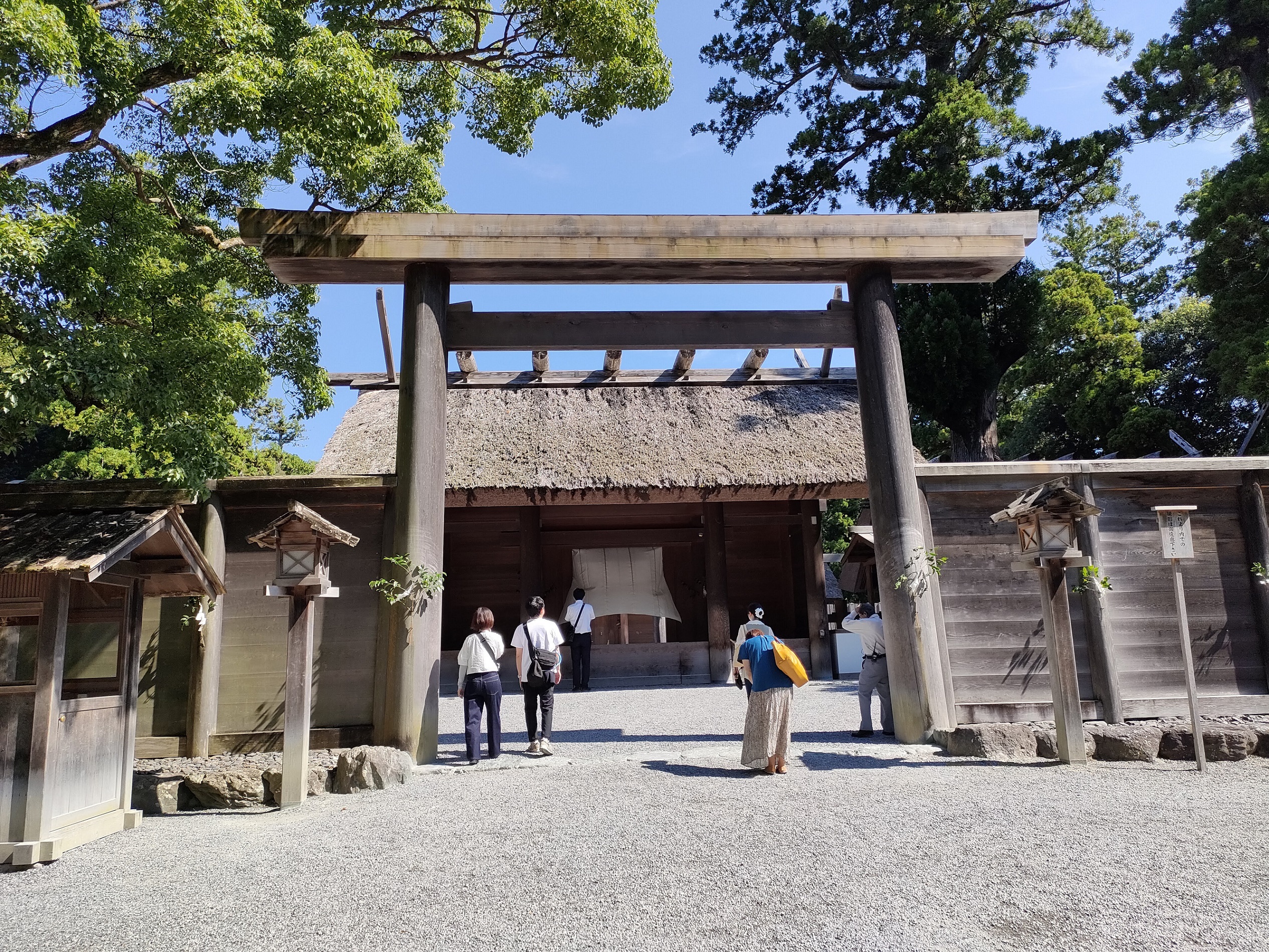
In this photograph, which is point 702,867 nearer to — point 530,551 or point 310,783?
point 310,783

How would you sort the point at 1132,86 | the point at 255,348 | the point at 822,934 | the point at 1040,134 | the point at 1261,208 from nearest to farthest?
1. the point at 822,934
2. the point at 255,348
3. the point at 1261,208
4. the point at 1040,134
5. the point at 1132,86

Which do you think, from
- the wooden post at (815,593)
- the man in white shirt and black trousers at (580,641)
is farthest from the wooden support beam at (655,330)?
the wooden post at (815,593)

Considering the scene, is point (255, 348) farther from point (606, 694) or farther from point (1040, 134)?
point (1040, 134)

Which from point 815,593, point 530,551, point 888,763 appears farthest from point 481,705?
point 815,593

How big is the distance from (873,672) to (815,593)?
221 inches

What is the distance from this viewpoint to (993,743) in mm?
5559

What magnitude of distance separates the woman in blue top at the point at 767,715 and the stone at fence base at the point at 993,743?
1193mm

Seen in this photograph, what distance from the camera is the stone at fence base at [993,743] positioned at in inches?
219

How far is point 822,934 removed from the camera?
2725 mm

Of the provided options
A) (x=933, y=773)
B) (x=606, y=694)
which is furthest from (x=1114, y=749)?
(x=606, y=694)

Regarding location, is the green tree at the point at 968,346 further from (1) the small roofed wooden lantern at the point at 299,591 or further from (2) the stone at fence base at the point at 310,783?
(2) the stone at fence base at the point at 310,783

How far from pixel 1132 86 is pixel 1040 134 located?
287 cm

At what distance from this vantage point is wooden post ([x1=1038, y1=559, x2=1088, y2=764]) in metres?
5.38

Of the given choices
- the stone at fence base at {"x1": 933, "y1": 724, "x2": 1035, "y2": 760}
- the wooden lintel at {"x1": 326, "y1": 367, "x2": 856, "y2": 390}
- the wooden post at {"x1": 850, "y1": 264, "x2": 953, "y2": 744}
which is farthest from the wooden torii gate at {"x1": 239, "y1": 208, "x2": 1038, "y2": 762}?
the wooden lintel at {"x1": 326, "y1": 367, "x2": 856, "y2": 390}
